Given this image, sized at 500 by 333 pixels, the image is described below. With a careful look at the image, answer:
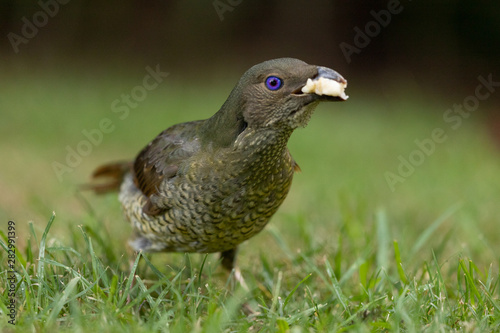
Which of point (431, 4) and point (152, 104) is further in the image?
point (431, 4)

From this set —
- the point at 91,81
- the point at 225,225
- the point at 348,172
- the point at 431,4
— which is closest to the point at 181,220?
the point at 225,225

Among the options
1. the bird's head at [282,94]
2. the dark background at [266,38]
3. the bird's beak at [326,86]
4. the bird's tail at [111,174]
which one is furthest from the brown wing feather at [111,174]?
the dark background at [266,38]

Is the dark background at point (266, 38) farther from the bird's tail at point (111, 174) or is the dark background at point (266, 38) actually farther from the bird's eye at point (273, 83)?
the bird's eye at point (273, 83)

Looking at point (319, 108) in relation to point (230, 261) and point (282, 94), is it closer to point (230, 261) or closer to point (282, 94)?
point (230, 261)

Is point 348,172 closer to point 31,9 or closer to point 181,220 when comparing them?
point 181,220

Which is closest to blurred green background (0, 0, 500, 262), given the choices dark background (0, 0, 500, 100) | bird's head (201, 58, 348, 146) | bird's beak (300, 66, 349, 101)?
dark background (0, 0, 500, 100)
